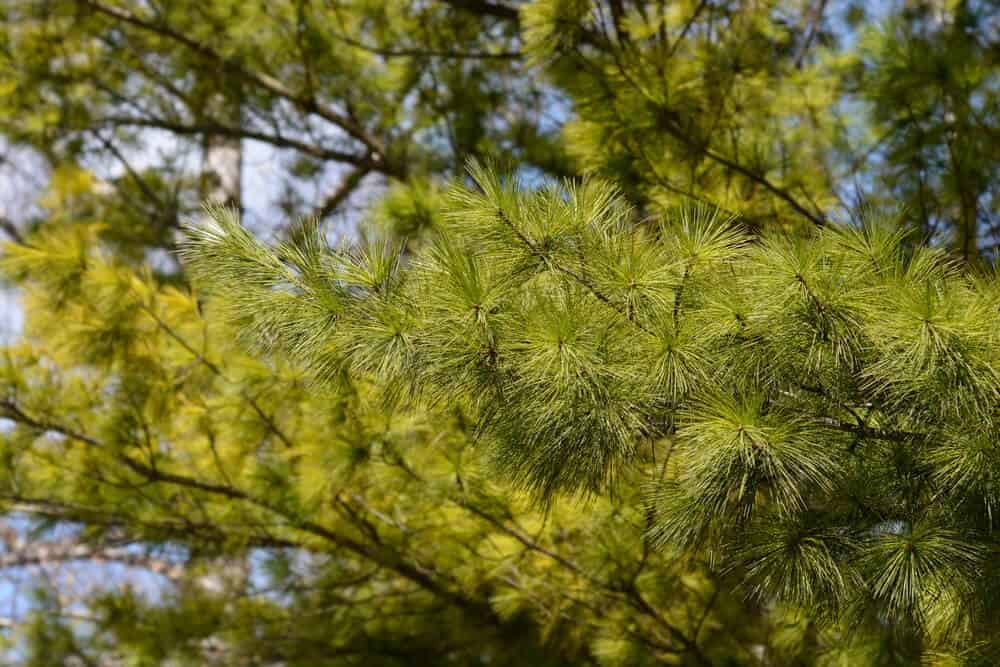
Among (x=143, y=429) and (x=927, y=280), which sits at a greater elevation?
(x=143, y=429)

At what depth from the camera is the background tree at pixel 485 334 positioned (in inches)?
66.0

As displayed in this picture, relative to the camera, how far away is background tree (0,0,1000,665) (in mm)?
1676

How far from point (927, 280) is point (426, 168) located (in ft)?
9.18

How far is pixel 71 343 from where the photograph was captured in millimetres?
3322

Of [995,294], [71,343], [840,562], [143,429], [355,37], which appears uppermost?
[355,37]

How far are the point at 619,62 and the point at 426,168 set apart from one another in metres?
1.38

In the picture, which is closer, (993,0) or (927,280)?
(927,280)

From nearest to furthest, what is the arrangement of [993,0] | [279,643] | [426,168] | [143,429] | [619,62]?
1. [619,62]
2. [143,429]
3. [993,0]
4. [279,643]
5. [426,168]

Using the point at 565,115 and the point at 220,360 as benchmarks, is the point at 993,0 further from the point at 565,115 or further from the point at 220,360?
the point at 220,360

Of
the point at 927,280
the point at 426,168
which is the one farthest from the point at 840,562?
the point at 426,168

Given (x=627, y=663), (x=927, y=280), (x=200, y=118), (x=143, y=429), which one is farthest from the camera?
(x=200, y=118)

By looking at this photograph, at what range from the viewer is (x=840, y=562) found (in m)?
1.71

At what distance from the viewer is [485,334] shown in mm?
1670

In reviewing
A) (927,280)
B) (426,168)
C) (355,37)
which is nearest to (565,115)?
(426,168)
